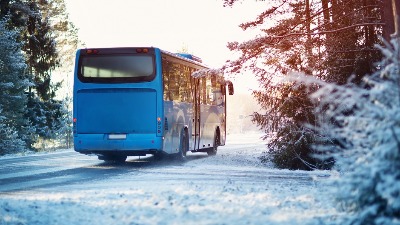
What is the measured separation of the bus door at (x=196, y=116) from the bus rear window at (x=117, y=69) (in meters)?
4.22

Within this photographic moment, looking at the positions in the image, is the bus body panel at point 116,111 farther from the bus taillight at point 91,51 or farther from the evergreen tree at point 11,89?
the evergreen tree at point 11,89

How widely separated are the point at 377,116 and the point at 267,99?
13377 mm

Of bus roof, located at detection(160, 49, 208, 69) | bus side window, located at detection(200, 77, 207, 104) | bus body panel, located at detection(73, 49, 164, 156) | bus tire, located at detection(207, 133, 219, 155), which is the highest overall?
Answer: bus roof, located at detection(160, 49, 208, 69)

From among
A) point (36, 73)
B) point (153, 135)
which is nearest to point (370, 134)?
point (153, 135)

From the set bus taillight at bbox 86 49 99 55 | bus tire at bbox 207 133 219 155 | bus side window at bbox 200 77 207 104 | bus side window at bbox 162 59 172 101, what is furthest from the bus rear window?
bus tire at bbox 207 133 219 155

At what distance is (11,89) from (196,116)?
14.4 m

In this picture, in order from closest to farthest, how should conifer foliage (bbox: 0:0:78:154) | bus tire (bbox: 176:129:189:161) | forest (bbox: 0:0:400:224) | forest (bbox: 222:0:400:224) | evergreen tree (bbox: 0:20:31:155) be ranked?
forest (bbox: 0:0:400:224) < forest (bbox: 222:0:400:224) < bus tire (bbox: 176:129:189:161) < evergreen tree (bbox: 0:20:31:155) < conifer foliage (bbox: 0:0:78:154)

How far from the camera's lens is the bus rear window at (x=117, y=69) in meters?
17.5

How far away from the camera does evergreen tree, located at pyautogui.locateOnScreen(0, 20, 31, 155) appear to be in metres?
29.2

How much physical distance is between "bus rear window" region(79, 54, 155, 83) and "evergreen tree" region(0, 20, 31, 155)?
1212 cm

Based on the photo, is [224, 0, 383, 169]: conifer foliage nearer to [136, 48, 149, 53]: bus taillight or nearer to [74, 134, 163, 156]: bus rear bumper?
[136, 48, 149, 53]: bus taillight

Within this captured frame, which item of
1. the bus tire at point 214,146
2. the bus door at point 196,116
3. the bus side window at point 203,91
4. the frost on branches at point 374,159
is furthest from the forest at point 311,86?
the bus tire at point 214,146

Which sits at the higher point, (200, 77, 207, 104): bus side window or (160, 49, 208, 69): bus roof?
(160, 49, 208, 69): bus roof

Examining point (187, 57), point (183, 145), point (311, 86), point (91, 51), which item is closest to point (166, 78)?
point (91, 51)
